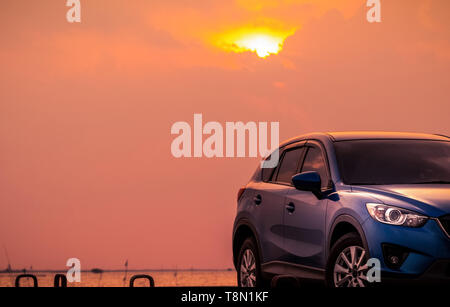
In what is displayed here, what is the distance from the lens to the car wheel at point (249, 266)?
31.5ft

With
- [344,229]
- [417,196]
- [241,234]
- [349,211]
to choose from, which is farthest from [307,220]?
[241,234]

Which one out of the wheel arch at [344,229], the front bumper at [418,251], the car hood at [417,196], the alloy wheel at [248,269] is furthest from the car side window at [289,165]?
the front bumper at [418,251]

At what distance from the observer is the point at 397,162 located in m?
8.22

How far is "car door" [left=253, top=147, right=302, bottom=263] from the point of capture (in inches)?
353

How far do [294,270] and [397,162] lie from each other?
1552 millimetres

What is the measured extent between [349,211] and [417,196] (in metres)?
0.65

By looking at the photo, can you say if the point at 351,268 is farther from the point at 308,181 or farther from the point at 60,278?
the point at 60,278

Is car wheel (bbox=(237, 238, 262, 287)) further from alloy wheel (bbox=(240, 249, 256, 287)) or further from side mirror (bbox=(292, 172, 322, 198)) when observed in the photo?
side mirror (bbox=(292, 172, 322, 198))

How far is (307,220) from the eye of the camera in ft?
27.0

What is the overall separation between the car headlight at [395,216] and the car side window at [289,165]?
2219 mm

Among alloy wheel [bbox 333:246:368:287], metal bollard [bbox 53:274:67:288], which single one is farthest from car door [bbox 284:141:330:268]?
metal bollard [bbox 53:274:67:288]

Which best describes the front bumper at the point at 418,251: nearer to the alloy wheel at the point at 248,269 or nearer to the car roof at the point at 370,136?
the car roof at the point at 370,136
